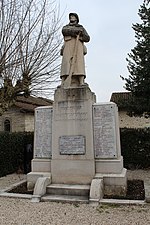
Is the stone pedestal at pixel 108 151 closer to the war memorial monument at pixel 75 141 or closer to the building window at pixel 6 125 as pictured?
the war memorial monument at pixel 75 141

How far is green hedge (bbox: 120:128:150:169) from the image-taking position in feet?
35.4

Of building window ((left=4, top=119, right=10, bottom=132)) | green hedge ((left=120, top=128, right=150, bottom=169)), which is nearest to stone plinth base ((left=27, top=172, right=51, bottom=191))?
green hedge ((left=120, top=128, right=150, bottom=169))

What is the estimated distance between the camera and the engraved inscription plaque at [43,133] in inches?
268

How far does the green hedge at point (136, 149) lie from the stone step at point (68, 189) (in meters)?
5.25

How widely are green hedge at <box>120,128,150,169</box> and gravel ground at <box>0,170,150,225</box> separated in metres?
5.87

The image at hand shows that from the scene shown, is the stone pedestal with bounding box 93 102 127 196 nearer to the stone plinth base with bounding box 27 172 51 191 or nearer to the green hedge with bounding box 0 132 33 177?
the stone plinth base with bounding box 27 172 51 191

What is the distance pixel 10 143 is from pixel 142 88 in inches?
275

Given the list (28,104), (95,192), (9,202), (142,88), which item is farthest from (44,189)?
(28,104)

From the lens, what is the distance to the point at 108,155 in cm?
629

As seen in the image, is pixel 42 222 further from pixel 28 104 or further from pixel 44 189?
pixel 28 104

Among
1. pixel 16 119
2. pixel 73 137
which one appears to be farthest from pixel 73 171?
pixel 16 119

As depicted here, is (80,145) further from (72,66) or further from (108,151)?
(72,66)

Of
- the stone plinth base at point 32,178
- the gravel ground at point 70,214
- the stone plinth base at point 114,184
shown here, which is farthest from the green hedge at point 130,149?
the gravel ground at point 70,214

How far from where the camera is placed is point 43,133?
6926 millimetres
